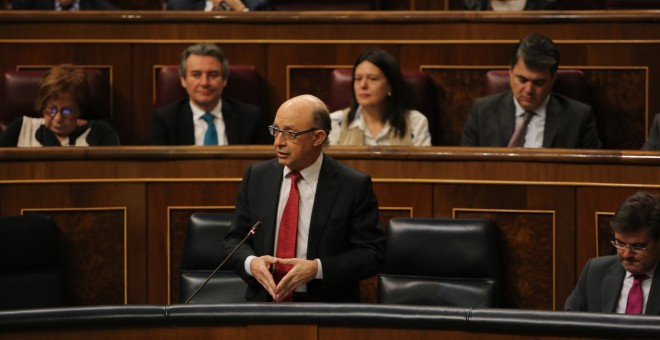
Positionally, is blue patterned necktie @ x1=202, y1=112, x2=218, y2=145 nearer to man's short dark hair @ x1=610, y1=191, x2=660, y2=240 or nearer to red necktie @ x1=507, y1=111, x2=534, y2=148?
red necktie @ x1=507, y1=111, x2=534, y2=148

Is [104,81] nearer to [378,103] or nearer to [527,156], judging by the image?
[378,103]

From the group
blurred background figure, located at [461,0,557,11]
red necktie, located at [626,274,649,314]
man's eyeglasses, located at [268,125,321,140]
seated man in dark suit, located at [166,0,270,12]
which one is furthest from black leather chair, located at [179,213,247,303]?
blurred background figure, located at [461,0,557,11]

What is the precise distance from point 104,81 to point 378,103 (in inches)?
26.0

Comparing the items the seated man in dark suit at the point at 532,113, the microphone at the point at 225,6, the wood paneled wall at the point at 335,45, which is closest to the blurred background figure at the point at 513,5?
the wood paneled wall at the point at 335,45

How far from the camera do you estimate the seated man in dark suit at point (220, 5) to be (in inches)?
108

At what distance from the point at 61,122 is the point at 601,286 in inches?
46.8

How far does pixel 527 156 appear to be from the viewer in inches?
75.4

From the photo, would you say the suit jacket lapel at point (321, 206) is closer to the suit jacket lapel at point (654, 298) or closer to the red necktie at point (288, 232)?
the red necktie at point (288, 232)

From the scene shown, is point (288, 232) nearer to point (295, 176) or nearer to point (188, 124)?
point (295, 176)

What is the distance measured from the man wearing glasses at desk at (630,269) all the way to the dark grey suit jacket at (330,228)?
1.11 ft

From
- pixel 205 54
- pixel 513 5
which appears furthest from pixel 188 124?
pixel 513 5

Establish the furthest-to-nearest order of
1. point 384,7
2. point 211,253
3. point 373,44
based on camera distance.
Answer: point 384,7
point 373,44
point 211,253

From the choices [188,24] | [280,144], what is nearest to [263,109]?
[188,24]

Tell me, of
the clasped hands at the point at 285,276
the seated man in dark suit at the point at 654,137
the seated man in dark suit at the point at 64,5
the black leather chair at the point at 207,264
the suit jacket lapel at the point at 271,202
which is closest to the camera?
the clasped hands at the point at 285,276
